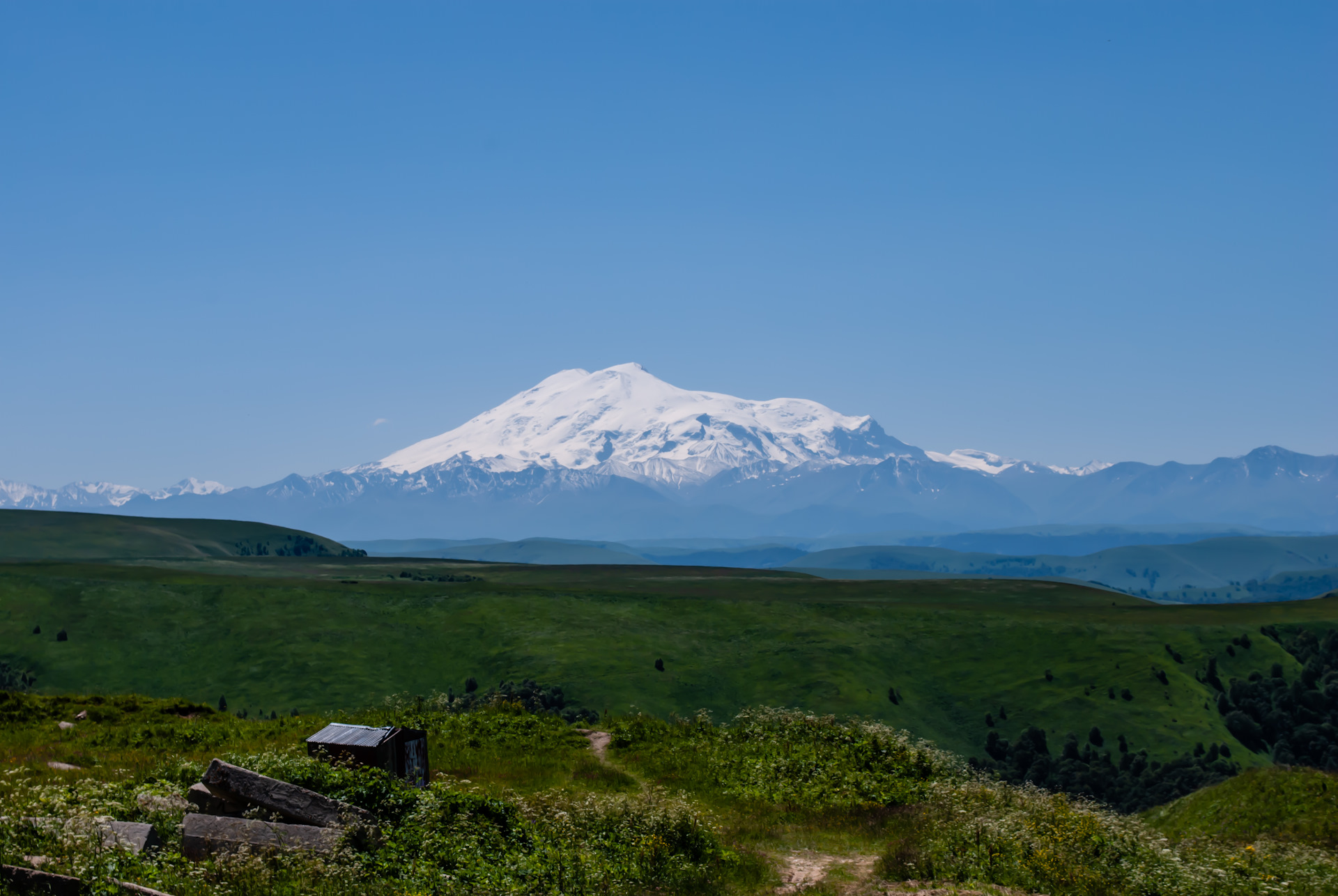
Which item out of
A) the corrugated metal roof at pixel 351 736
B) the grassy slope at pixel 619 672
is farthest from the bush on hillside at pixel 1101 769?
the corrugated metal roof at pixel 351 736

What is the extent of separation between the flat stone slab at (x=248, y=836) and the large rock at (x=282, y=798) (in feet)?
0.89

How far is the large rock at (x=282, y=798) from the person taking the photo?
58.9 feet

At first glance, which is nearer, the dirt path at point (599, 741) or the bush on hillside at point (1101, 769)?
the dirt path at point (599, 741)

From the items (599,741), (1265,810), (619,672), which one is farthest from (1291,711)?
(599,741)

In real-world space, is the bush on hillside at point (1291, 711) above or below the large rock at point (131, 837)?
below

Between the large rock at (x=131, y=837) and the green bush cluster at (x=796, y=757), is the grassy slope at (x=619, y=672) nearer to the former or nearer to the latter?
the green bush cluster at (x=796, y=757)

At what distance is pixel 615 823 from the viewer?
20812 millimetres

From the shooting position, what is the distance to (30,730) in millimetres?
31156

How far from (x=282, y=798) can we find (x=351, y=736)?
4.02 m

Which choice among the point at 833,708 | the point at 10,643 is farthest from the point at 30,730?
the point at 10,643

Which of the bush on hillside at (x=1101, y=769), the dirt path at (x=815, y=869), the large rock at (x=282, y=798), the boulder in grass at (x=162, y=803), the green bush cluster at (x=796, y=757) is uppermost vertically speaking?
the large rock at (x=282, y=798)

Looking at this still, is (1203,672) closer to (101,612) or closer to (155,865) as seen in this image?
(155,865)

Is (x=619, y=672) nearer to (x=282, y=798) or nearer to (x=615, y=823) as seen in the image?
(x=615, y=823)

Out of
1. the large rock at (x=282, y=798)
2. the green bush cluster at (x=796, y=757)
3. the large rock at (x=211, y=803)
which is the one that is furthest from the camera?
the green bush cluster at (x=796, y=757)
